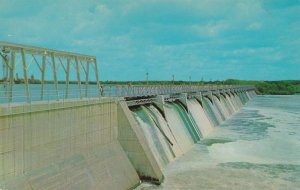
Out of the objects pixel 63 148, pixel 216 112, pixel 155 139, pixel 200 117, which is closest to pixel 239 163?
pixel 155 139

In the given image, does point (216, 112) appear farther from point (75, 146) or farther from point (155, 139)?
point (75, 146)

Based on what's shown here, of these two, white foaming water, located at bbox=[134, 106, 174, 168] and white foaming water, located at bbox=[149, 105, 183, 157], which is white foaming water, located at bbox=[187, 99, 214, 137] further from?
white foaming water, located at bbox=[134, 106, 174, 168]

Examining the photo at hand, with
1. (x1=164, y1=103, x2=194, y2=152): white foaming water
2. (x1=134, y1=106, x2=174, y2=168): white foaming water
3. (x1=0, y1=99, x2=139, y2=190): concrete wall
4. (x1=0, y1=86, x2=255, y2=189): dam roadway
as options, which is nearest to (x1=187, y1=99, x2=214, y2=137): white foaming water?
(x1=164, y1=103, x2=194, y2=152): white foaming water

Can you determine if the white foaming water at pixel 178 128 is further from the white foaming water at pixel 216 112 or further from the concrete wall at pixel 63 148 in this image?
the white foaming water at pixel 216 112

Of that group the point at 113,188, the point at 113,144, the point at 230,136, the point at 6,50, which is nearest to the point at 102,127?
the point at 113,144

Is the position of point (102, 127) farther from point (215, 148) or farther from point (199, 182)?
point (215, 148)

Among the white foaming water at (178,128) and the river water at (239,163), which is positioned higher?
the white foaming water at (178,128)

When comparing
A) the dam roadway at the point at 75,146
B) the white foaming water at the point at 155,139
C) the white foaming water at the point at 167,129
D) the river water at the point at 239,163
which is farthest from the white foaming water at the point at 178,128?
the dam roadway at the point at 75,146
